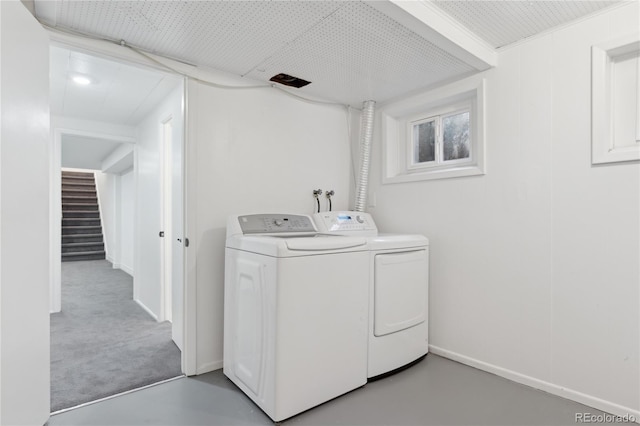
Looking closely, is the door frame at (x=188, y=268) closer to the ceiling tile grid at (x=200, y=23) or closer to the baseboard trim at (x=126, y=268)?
the ceiling tile grid at (x=200, y=23)

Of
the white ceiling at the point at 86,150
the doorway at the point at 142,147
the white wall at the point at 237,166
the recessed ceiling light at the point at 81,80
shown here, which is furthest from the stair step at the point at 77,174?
the white wall at the point at 237,166

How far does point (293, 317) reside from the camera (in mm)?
1707

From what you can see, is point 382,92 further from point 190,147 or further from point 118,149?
point 118,149

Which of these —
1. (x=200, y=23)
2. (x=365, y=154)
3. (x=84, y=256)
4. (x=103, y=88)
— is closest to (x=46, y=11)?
(x=200, y=23)

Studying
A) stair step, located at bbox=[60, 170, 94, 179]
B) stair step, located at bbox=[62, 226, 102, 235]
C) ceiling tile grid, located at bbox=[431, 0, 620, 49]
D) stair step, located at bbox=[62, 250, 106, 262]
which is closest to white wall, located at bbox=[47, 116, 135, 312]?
ceiling tile grid, located at bbox=[431, 0, 620, 49]

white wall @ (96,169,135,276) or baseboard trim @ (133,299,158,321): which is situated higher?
white wall @ (96,169,135,276)

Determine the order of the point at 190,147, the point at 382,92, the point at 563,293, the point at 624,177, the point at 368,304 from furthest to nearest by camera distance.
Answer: the point at 382,92, the point at 190,147, the point at 368,304, the point at 563,293, the point at 624,177

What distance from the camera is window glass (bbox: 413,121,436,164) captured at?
2773 millimetres

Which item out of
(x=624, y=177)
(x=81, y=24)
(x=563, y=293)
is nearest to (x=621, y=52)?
(x=624, y=177)

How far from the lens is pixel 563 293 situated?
189 centimetres

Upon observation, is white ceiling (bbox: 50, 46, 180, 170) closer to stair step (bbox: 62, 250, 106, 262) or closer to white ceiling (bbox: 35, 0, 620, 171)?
white ceiling (bbox: 35, 0, 620, 171)

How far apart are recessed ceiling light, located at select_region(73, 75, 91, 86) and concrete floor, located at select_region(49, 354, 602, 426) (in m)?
2.40

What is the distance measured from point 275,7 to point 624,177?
77.3 inches

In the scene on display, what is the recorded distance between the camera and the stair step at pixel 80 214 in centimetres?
892
